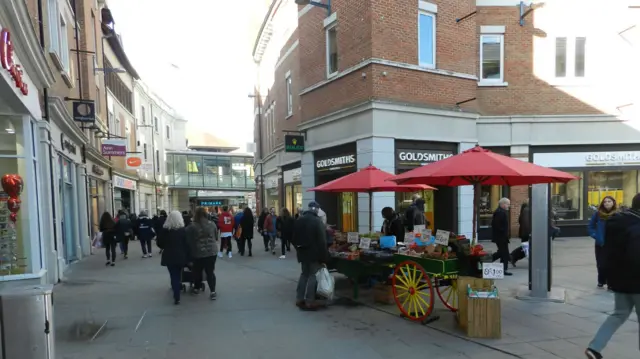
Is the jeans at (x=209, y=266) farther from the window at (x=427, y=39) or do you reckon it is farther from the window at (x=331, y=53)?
the window at (x=427, y=39)

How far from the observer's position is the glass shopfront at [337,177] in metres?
12.3

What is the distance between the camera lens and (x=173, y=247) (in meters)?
6.86

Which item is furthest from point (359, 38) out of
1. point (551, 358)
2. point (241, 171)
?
point (241, 171)

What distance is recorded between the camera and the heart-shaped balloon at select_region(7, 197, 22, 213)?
7.40 m

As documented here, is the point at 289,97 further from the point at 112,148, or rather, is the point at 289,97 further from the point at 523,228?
the point at 523,228

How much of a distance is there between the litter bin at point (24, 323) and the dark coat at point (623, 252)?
5.34 m

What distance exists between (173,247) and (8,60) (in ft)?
12.1

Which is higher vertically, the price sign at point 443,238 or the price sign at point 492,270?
the price sign at point 443,238

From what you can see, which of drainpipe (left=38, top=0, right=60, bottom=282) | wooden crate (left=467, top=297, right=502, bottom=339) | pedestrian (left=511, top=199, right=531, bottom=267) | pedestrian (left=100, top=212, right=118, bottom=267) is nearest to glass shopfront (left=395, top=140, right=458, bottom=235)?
pedestrian (left=511, top=199, right=531, bottom=267)

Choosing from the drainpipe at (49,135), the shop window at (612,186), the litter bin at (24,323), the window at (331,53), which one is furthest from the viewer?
the shop window at (612,186)

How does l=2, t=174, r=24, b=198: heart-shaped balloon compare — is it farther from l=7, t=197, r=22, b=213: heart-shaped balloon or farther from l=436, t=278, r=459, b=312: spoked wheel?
l=436, t=278, r=459, b=312: spoked wheel

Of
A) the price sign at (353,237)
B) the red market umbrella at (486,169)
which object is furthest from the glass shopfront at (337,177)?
the red market umbrella at (486,169)

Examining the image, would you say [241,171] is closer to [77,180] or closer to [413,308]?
[77,180]

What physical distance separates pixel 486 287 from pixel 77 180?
1339 cm
